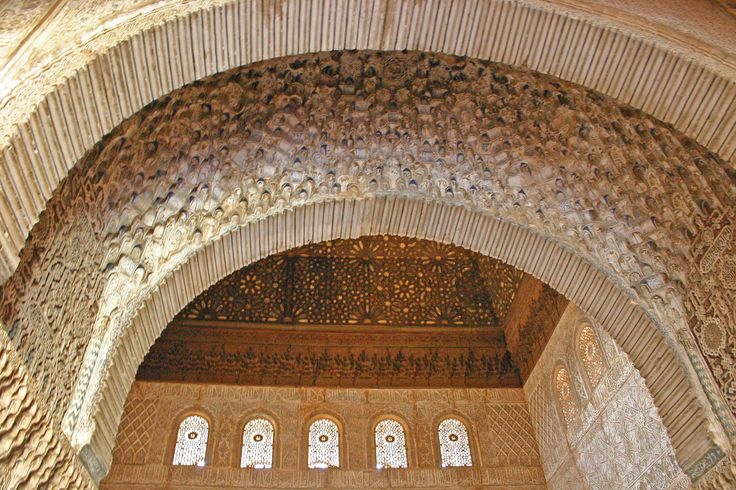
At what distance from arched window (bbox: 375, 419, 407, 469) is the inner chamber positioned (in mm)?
17

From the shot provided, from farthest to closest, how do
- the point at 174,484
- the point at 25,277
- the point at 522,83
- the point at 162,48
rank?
the point at 174,484
the point at 522,83
the point at 162,48
the point at 25,277

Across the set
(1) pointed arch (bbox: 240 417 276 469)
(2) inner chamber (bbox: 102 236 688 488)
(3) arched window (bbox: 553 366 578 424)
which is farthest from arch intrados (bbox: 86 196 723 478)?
(1) pointed arch (bbox: 240 417 276 469)

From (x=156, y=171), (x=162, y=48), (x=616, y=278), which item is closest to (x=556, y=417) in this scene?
(x=616, y=278)

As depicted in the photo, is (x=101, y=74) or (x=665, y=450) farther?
(x=665, y=450)

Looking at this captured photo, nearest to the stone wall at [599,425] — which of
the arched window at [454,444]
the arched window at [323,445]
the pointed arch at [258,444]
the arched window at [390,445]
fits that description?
the arched window at [454,444]

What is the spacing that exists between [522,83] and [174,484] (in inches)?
203

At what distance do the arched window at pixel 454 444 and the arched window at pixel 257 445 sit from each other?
6.32 ft

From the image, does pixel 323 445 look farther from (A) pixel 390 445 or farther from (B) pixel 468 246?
(B) pixel 468 246

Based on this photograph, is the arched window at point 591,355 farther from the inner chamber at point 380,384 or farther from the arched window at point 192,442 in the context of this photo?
the arched window at point 192,442

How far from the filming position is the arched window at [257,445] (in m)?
6.73

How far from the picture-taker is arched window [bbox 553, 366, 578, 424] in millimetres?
6488

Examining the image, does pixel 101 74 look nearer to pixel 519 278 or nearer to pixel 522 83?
pixel 522 83

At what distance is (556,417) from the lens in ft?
22.2

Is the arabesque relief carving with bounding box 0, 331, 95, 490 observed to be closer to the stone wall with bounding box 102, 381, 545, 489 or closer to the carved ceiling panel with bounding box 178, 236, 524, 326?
the stone wall with bounding box 102, 381, 545, 489
